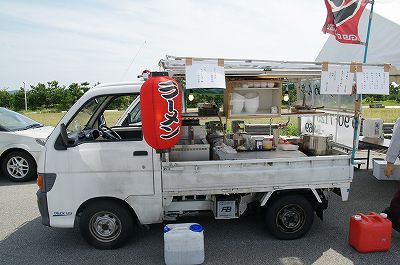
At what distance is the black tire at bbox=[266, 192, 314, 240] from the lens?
3930 mm

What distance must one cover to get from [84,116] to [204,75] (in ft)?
5.37

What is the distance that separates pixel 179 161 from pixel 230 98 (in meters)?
1.07

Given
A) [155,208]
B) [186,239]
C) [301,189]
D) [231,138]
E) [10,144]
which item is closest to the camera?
[186,239]

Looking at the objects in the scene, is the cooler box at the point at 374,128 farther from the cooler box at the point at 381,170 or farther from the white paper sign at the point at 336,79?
the white paper sign at the point at 336,79

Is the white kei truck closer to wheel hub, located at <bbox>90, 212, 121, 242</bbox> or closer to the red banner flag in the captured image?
wheel hub, located at <bbox>90, 212, 121, 242</bbox>

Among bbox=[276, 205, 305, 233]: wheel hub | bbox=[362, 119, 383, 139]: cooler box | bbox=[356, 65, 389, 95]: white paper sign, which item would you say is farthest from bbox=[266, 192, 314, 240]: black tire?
bbox=[362, 119, 383, 139]: cooler box

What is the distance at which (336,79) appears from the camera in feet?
12.6

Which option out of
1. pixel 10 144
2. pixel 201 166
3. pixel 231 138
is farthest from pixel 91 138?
Answer: pixel 10 144

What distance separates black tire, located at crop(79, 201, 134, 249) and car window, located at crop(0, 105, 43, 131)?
15.3 ft

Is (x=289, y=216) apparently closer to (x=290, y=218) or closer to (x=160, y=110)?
(x=290, y=218)

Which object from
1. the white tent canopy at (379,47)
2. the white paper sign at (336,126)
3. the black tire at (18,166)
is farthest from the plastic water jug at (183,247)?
the white tent canopy at (379,47)

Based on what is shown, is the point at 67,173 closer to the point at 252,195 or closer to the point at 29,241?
the point at 29,241

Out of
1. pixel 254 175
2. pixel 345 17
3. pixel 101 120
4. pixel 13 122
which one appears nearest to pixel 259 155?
pixel 254 175

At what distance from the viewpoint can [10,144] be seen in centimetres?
700
